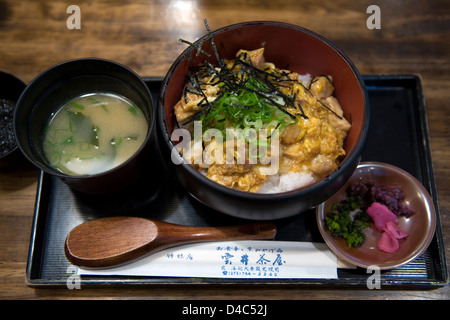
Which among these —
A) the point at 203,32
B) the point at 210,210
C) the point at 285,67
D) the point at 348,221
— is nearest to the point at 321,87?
the point at 285,67

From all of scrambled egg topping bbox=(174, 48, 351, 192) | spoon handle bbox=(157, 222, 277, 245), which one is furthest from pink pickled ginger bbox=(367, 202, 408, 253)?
spoon handle bbox=(157, 222, 277, 245)

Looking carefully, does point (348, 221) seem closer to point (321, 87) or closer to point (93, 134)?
point (321, 87)

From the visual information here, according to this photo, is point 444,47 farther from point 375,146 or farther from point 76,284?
point 76,284

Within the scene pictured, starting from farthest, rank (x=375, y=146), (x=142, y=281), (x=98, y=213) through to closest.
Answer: (x=375, y=146) → (x=98, y=213) → (x=142, y=281)

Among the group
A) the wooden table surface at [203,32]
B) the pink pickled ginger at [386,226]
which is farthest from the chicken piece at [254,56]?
the pink pickled ginger at [386,226]

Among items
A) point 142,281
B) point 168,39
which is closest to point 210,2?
point 168,39

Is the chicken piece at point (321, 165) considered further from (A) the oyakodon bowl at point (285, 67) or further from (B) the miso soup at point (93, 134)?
(B) the miso soup at point (93, 134)
